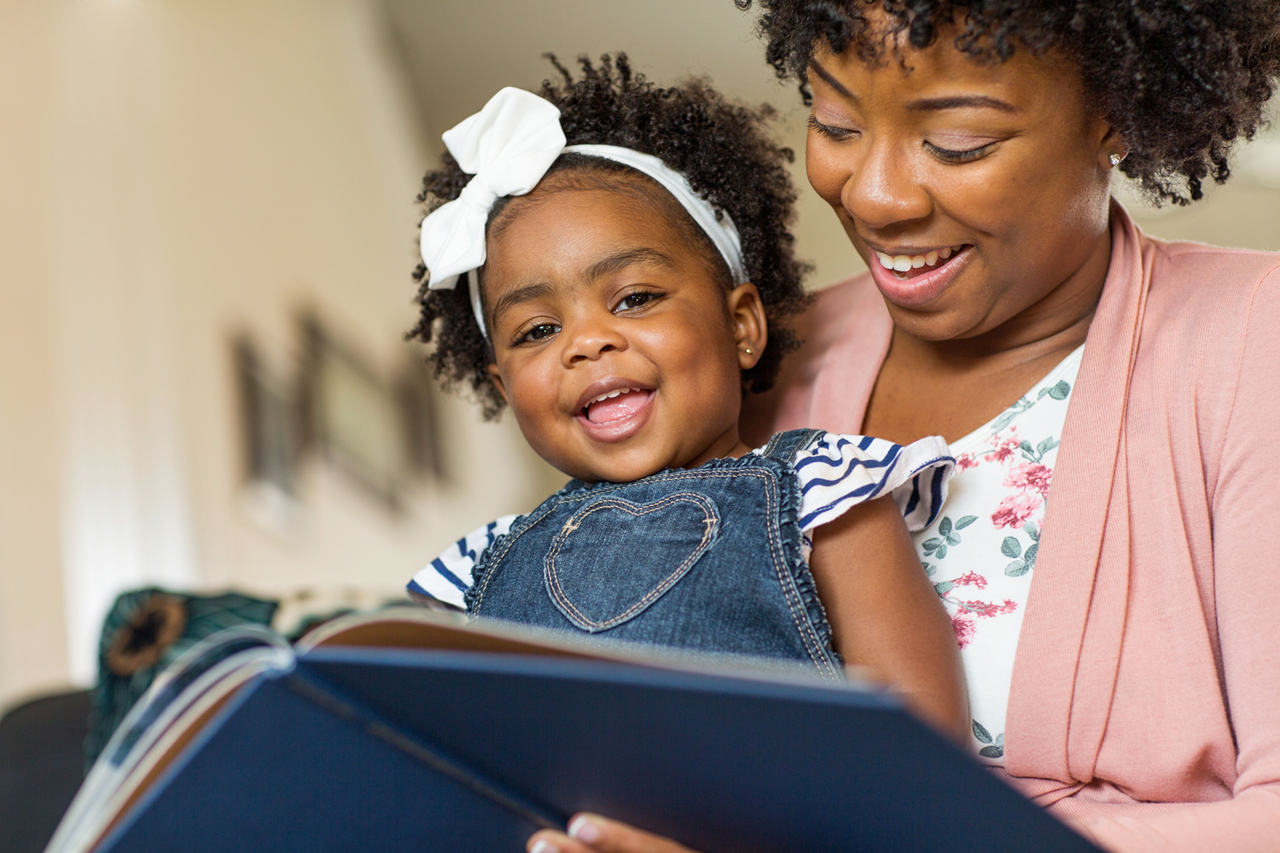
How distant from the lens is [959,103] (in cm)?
103

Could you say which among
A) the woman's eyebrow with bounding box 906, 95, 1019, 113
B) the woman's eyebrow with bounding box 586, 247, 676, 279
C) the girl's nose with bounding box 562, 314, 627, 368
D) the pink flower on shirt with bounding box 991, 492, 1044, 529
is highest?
the woman's eyebrow with bounding box 906, 95, 1019, 113

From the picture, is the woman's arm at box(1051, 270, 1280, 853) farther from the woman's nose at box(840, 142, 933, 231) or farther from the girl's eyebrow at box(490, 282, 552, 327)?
the girl's eyebrow at box(490, 282, 552, 327)

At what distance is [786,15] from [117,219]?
2.30m

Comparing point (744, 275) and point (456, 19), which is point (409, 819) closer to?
point (744, 275)

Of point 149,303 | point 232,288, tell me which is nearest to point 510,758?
point 149,303

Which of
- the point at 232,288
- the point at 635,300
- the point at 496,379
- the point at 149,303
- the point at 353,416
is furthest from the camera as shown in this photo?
the point at 353,416

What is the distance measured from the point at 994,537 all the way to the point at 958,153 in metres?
0.38

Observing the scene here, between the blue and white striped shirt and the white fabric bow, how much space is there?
466mm

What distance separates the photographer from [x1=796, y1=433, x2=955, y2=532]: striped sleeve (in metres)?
1.08

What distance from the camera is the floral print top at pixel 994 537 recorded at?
1.11 m

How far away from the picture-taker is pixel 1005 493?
1.18 metres

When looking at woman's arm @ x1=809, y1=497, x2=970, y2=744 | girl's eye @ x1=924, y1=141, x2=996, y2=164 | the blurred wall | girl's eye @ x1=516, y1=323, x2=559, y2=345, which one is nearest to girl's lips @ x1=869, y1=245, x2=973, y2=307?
girl's eye @ x1=924, y1=141, x2=996, y2=164

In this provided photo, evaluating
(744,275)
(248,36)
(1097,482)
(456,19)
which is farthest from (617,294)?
(456,19)

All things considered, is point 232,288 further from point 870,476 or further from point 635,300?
point 870,476
